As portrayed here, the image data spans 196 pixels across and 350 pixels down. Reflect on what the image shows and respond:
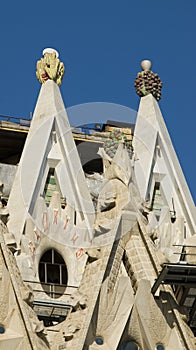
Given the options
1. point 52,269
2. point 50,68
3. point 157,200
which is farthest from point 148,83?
point 52,269

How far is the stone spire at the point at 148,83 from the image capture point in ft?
139

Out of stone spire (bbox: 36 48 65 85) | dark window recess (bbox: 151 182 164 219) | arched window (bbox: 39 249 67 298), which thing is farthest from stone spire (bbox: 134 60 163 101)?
arched window (bbox: 39 249 67 298)

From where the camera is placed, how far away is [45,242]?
120ft

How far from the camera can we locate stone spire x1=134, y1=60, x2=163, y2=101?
42.4 meters

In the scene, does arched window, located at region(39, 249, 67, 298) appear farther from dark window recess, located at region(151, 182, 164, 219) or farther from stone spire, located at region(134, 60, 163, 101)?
stone spire, located at region(134, 60, 163, 101)

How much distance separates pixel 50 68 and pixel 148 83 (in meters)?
3.10

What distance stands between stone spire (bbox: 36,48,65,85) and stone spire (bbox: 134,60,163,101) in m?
2.53

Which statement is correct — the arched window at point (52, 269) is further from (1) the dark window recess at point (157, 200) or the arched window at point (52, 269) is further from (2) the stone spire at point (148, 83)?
(2) the stone spire at point (148, 83)

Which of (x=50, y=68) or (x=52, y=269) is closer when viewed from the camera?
(x=52, y=269)

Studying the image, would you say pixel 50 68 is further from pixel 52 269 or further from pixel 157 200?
pixel 52 269

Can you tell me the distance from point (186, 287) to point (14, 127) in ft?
46.4

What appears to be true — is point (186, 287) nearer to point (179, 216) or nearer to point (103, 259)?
point (103, 259)

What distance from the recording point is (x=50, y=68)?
40.8 metres

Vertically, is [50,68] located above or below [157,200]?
Answer: above
